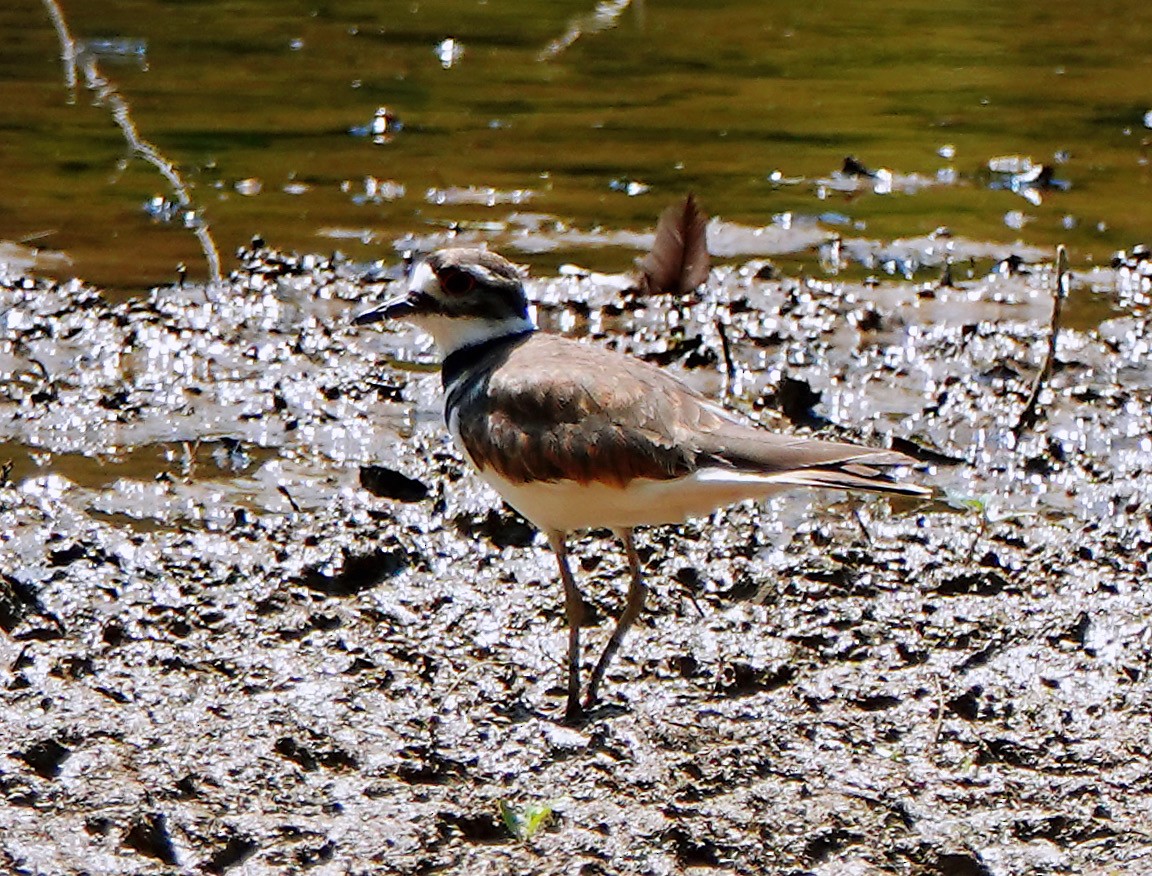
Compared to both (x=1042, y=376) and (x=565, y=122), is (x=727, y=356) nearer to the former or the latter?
(x=1042, y=376)

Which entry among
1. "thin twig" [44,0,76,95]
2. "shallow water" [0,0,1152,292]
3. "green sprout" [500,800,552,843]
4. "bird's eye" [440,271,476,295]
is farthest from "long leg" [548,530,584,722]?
"thin twig" [44,0,76,95]

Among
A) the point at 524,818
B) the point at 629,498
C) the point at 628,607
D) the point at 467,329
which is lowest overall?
the point at 524,818

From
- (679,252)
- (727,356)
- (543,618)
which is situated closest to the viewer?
(543,618)

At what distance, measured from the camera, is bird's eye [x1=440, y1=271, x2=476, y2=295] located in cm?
501

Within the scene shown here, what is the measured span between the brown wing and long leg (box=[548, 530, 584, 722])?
0.26 meters

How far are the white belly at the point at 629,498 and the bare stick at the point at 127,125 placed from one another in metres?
3.25

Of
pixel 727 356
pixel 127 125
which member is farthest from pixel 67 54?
pixel 727 356

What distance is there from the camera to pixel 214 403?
630cm

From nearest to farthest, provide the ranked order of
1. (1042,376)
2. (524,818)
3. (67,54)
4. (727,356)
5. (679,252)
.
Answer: (524,818) → (1042,376) → (727,356) → (679,252) → (67,54)

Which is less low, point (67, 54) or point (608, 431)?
point (67, 54)

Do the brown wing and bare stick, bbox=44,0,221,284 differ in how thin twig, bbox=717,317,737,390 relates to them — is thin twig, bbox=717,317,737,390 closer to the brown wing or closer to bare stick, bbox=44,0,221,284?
the brown wing

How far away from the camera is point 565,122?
387 inches

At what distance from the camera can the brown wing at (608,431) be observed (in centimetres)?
411

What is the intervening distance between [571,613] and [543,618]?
0.34m
